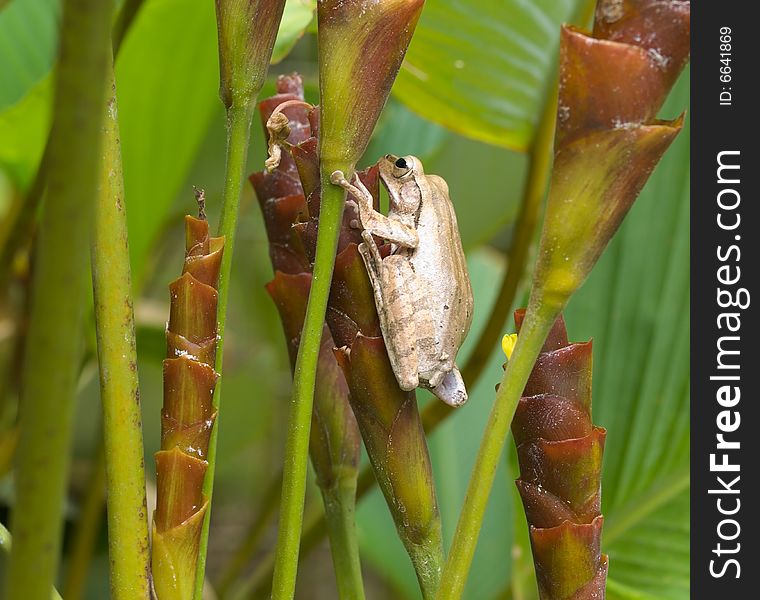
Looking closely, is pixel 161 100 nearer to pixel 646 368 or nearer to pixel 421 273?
pixel 421 273

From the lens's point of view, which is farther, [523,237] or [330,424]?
[523,237]

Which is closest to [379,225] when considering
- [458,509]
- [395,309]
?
[395,309]

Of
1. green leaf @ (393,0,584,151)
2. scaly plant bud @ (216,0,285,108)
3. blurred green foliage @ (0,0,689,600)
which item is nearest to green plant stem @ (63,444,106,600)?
blurred green foliage @ (0,0,689,600)

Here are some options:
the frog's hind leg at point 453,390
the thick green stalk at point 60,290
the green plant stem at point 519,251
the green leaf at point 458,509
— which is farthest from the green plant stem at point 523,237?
the thick green stalk at point 60,290

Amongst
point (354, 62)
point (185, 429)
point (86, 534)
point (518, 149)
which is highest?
point (518, 149)

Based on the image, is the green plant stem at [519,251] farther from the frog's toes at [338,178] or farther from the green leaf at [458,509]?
the frog's toes at [338,178]
